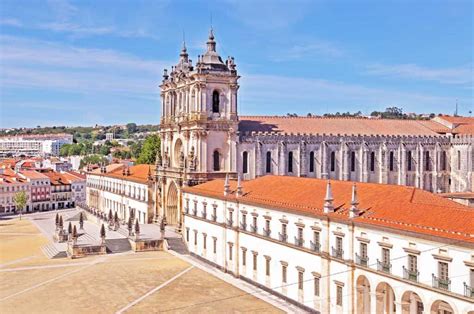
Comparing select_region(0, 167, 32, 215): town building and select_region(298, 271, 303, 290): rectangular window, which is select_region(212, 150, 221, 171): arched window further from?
select_region(0, 167, 32, 215): town building

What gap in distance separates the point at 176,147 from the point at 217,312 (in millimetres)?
36186

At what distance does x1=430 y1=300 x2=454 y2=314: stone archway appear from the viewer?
1153 inches

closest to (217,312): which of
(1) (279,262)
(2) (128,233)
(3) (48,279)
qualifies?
(1) (279,262)

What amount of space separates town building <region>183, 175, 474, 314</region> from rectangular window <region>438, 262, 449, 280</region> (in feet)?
0.16

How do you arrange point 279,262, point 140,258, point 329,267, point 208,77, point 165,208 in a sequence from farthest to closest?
1. point 165,208
2. point 208,77
3. point 140,258
4. point 279,262
5. point 329,267

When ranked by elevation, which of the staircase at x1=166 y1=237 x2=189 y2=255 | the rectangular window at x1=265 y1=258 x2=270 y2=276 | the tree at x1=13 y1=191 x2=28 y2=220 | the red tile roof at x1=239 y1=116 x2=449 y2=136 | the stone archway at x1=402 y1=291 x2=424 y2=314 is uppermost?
the red tile roof at x1=239 y1=116 x2=449 y2=136

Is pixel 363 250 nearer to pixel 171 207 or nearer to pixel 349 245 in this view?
pixel 349 245

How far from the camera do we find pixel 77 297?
4344cm

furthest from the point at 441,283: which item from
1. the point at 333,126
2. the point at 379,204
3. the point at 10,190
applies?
the point at 10,190

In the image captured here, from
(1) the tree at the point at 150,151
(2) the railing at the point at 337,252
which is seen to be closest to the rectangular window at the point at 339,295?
(2) the railing at the point at 337,252

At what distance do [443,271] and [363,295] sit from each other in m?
6.67

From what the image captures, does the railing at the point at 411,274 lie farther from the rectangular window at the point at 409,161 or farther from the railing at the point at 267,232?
the rectangular window at the point at 409,161

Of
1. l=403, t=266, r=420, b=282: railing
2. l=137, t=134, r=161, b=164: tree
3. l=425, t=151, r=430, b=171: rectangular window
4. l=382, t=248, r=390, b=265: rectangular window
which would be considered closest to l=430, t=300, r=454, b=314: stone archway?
l=403, t=266, r=420, b=282: railing

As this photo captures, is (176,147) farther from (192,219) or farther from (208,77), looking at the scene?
(192,219)
